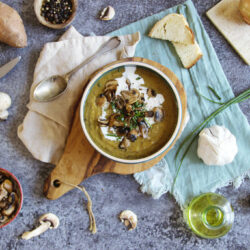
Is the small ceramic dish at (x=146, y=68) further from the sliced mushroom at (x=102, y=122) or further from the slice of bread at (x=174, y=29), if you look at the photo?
the slice of bread at (x=174, y=29)

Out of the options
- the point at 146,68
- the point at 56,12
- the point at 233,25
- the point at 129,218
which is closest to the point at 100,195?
the point at 129,218

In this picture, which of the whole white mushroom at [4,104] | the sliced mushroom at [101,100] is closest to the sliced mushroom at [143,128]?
the sliced mushroom at [101,100]

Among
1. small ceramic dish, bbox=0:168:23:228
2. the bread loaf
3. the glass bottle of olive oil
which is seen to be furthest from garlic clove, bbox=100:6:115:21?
the glass bottle of olive oil

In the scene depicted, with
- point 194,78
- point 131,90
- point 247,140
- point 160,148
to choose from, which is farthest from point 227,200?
point 131,90

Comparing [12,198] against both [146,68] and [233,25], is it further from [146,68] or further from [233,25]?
[233,25]

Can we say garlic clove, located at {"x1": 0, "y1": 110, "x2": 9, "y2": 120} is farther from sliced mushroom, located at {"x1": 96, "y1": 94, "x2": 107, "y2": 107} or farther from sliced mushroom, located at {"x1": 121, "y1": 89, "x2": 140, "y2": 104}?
sliced mushroom, located at {"x1": 121, "y1": 89, "x2": 140, "y2": 104}

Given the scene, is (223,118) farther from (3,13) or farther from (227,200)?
(3,13)
